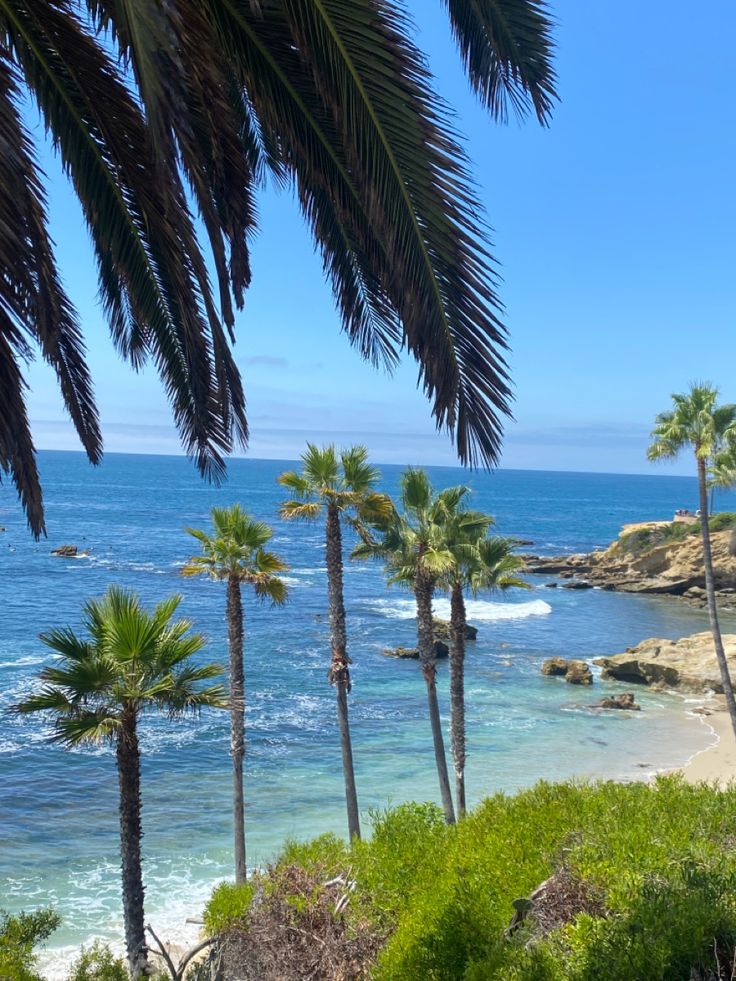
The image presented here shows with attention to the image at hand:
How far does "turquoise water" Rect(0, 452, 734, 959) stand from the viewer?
81.7 ft

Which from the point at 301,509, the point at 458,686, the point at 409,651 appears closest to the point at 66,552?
the point at 409,651

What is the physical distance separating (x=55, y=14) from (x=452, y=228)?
200 cm

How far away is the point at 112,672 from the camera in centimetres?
1372

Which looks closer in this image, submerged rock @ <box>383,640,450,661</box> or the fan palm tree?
the fan palm tree

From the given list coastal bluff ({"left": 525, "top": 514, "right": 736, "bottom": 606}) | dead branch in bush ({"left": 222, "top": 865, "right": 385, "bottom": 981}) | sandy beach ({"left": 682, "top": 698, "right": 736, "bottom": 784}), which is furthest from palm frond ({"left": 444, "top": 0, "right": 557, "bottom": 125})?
coastal bluff ({"left": 525, "top": 514, "right": 736, "bottom": 606})

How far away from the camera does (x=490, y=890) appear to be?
9375mm

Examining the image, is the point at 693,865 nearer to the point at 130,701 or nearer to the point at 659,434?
the point at 130,701

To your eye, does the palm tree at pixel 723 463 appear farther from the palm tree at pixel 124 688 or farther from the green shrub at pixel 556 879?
the palm tree at pixel 124 688

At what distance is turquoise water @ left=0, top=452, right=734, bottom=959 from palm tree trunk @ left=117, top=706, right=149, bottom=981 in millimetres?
7758

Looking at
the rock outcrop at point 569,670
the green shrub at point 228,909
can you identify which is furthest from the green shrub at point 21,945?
the rock outcrop at point 569,670

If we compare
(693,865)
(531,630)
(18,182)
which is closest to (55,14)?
(18,182)

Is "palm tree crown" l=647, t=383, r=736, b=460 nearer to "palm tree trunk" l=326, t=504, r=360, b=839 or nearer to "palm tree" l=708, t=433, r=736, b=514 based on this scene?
"palm tree" l=708, t=433, r=736, b=514

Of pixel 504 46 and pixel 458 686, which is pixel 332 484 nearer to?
pixel 458 686

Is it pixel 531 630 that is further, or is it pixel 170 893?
pixel 531 630
